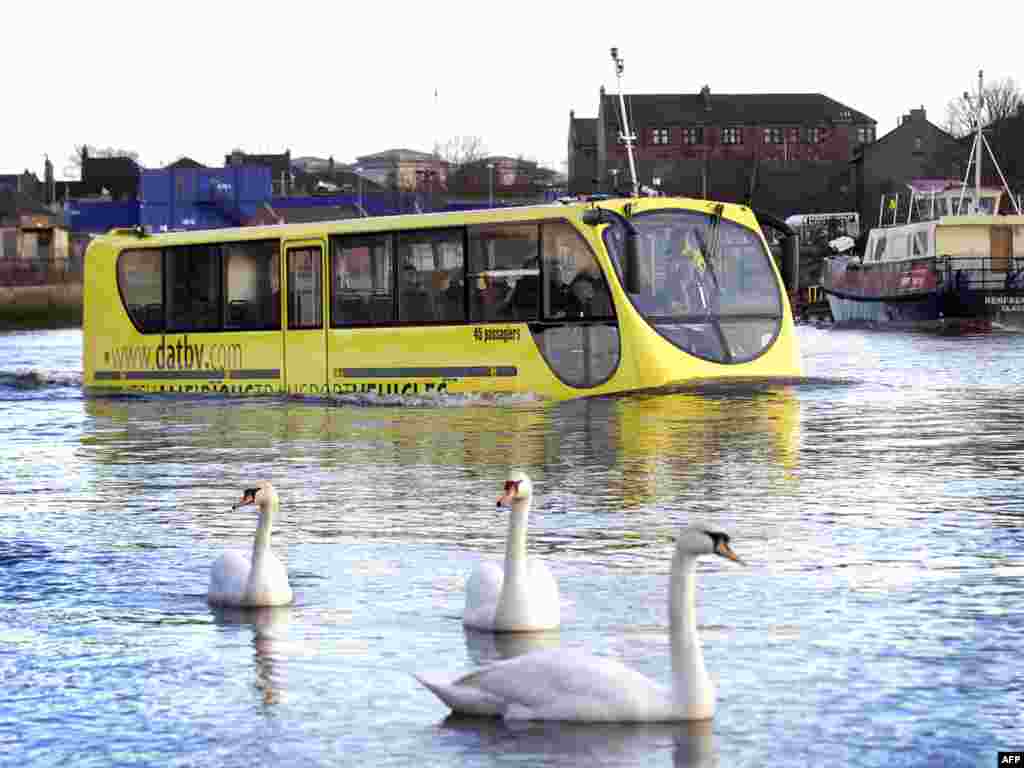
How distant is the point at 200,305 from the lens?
3017cm

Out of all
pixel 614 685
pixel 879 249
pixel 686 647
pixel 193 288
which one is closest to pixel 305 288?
pixel 193 288

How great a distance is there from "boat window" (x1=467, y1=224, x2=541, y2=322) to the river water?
365cm

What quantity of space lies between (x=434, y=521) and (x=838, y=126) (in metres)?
185

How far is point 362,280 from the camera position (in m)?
28.1

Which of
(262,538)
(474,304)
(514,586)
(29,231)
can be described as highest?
(29,231)

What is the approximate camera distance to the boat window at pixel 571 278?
25469 mm

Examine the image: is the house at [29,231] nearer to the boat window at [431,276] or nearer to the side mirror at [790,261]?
the boat window at [431,276]

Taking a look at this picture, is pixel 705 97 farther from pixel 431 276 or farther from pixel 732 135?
pixel 431 276

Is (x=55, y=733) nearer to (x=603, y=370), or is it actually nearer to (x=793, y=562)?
(x=793, y=562)

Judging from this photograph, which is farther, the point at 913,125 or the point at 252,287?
the point at 913,125

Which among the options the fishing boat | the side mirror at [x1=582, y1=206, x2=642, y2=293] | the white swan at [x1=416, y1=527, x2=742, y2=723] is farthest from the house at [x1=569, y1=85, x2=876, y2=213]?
the white swan at [x1=416, y1=527, x2=742, y2=723]

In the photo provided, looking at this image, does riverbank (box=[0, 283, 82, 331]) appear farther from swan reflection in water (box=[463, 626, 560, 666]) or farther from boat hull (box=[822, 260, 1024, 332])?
swan reflection in water (box=[463, 626, 560, 666])

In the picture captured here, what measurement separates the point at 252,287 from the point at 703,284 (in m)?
6.74

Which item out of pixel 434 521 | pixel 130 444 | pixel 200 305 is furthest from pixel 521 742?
pixel 200 305
